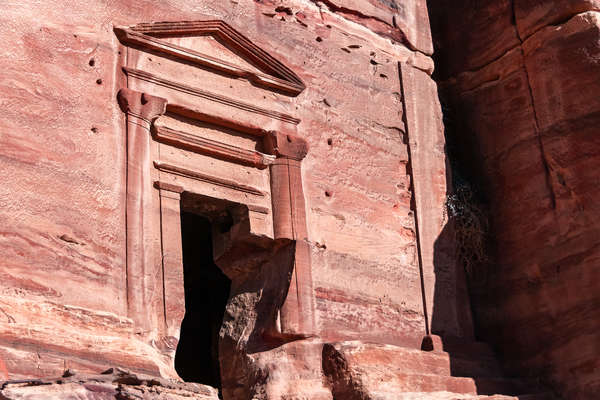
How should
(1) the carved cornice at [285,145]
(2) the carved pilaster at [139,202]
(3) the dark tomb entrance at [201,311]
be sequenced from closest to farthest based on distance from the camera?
(2) the carved pilaster at [139,202] < (1) the carved cornice at [285,145] < (3) the dark tomb entrance at [201,311]

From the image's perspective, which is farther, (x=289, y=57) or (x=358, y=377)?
(x=289, y=57)

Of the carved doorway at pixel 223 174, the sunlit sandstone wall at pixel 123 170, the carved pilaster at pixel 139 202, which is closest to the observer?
the sunlit sandstone wall at pixel 123 170

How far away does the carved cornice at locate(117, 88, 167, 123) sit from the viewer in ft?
26.2

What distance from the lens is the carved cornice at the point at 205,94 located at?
27.0 ft

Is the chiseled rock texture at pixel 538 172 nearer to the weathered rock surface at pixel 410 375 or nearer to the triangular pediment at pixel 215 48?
the weathered rock surface at pixel 410 375

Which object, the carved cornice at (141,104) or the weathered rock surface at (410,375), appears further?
the weathered rock surface at (410,375)

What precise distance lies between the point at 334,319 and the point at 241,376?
0.88m

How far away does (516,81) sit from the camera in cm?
1020

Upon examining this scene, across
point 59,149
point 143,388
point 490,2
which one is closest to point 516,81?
point 490,2

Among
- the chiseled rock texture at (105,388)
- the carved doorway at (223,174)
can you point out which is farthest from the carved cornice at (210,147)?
the chiseled rock texture at (105,388)

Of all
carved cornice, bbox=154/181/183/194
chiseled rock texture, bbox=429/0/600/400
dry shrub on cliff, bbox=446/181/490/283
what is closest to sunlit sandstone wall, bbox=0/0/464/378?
dry shrub on cliff, bbox=446/181/490/283

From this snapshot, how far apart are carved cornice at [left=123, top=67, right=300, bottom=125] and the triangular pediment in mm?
228

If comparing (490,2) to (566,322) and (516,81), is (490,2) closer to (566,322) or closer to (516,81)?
(516,81)

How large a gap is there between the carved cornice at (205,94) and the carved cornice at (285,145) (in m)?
0.17
